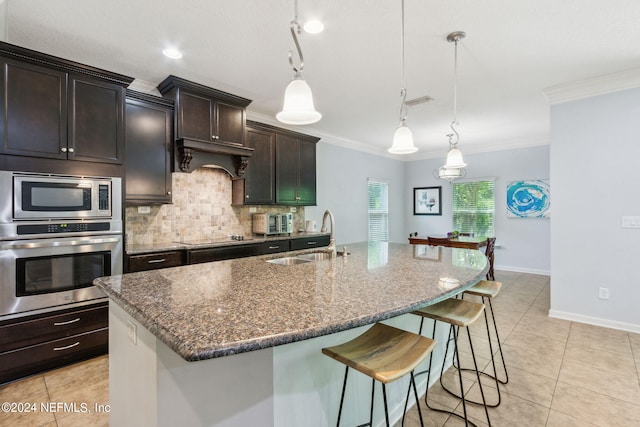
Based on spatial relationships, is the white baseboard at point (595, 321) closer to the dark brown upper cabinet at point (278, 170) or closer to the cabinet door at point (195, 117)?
the dark brown upper cabinet at point (278, 170)

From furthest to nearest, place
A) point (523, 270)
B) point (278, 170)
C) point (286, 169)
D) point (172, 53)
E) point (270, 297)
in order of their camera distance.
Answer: point (523, 270)
point (286, 169)
point (278, 170)
point (172, 53)
point (270, 297)

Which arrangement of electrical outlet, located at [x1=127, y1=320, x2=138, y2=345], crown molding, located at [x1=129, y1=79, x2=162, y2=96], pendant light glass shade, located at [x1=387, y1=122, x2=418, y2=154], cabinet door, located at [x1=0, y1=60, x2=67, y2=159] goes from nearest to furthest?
electrical outlet, located at [x1=127, y1=320, x2=138, y2=345], cabinet door, located at [x1=0, y1=60, x2=67, y2=159], pendant light glass shade, located at [x1=387, y1=122, x2=418, y2=154], crown molding, located at [x1=129, y1=79, x2=162, y2=96]

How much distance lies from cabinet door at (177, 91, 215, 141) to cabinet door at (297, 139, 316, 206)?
60.6 inches

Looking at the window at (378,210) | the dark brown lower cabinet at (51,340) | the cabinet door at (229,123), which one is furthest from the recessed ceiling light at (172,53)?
the window at (378,210)

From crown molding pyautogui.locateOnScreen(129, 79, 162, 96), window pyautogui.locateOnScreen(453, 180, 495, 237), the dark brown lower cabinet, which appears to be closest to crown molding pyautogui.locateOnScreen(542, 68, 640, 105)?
window pyautogui.locateOnScreen(453, 180, 495, 237)

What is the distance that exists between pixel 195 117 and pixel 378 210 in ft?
14.7

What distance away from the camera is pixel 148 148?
3.07 meters

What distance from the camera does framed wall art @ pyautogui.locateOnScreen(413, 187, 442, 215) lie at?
7043 mm

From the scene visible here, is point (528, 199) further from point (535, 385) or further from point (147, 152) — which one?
point (147, 152)

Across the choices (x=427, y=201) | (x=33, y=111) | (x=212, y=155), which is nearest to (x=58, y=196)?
(x=33, y=111)

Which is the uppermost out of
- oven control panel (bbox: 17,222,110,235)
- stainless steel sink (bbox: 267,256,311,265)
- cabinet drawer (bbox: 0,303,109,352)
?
oven control panel (bbox: 17,222,110,235)

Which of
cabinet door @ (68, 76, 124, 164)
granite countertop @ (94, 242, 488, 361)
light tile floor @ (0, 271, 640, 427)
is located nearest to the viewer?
granite countertop @ (94, 242, 488, 361)

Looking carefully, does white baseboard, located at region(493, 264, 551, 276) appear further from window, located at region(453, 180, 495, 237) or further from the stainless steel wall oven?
the stainless steel wall oven

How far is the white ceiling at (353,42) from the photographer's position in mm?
2090
